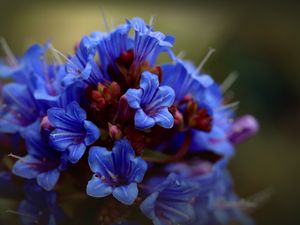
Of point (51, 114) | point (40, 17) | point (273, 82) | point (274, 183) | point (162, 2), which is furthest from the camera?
point (162, 2)

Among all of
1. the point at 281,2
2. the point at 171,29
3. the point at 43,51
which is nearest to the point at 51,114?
the point at 43,51

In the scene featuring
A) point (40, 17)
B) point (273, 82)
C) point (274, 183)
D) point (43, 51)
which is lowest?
point (40, 17)

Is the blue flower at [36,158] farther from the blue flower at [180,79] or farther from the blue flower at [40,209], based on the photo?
the blue flower at [180,79]

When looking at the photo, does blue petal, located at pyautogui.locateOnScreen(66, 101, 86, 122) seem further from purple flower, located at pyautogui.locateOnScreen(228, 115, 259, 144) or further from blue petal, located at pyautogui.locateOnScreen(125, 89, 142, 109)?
purple flower, located at pyautogui.locateOnScreen(228, 115, 259, 144)

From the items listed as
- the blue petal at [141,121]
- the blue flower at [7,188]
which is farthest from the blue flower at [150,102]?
the blue flower at [7,188]

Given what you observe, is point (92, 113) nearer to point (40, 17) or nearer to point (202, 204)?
point (202, 204)

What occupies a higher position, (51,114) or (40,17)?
(51,114)

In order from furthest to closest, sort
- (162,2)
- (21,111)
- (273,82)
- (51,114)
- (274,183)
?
(162,2) → (273,82) → (274,183) → (21,111) → (51,114)
